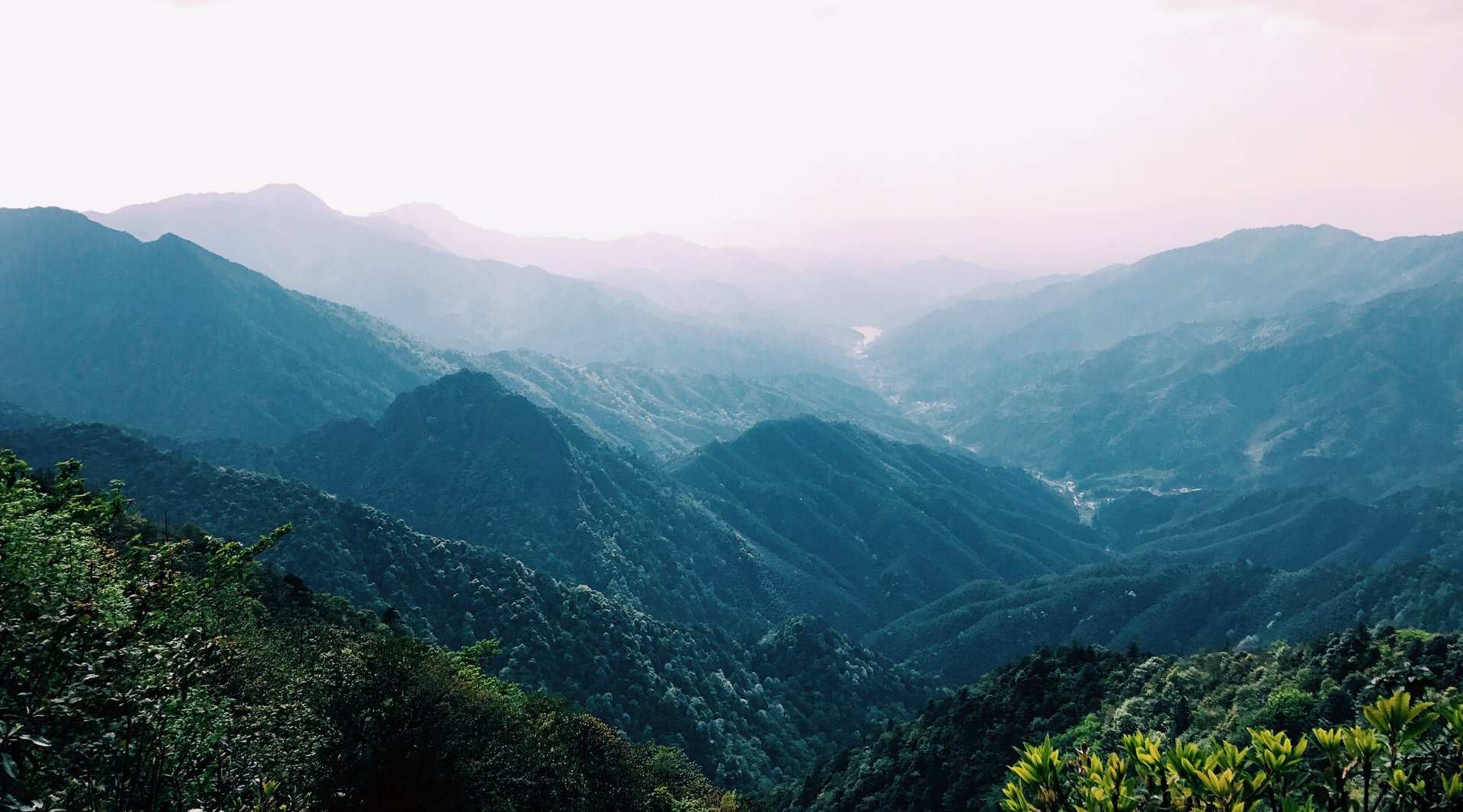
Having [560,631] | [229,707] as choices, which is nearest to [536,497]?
[560,631]

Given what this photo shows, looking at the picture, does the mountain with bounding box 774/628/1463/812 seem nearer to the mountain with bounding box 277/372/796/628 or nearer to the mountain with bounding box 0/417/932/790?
the mountain with bounding box 0/417/932/790

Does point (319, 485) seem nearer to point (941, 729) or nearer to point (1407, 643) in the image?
point (941, 729)

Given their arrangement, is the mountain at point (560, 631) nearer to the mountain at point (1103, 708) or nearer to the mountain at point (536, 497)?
the mountain at point (1103, 708)

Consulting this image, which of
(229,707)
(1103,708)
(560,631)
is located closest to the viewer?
(229,707)

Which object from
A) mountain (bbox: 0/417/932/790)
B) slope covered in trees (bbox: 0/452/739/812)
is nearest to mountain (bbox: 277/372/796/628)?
mountain (bbox: 0/417/932/790)

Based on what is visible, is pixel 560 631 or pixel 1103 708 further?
pixel 560 631

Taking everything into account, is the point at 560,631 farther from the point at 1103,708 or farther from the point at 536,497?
the point at 536,497
